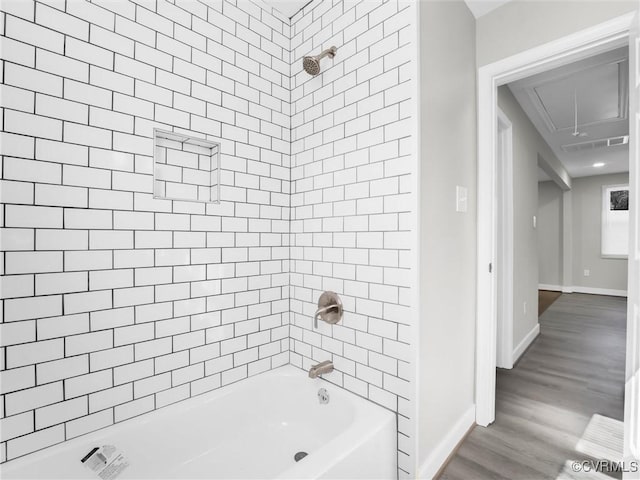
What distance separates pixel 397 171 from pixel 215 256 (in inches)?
40.0

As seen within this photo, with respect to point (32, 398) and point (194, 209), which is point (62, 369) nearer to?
point (32, 398)

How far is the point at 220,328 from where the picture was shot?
5.42 feet

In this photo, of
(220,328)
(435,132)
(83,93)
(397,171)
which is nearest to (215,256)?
(220,328)

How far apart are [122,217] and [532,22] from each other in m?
2.40

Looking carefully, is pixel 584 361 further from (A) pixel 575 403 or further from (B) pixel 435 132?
(B) pixel 435 132

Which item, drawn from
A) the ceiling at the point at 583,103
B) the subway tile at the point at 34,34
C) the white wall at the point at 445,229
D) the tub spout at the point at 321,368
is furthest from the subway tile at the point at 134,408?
the ceiling at the point at 583,103

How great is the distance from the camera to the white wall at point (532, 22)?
155cm

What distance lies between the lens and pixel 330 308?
5.52 ft

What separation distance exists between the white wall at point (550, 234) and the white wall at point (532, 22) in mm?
6582

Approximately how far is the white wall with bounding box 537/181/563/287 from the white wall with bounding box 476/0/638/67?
6.58 metres

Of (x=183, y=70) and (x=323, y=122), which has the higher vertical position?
(x=183, y=70)

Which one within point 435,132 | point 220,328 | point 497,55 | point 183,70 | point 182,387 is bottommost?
point 182,387

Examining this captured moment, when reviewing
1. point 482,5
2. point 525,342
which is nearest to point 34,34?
point 482,5

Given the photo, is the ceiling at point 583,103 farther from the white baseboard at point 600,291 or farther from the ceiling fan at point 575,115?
the white baseboard at point 600,291
